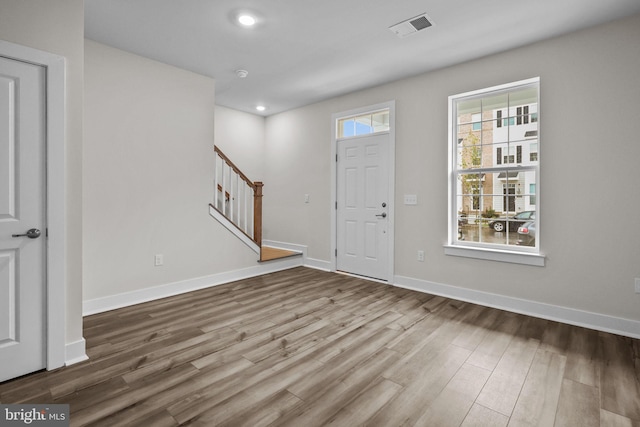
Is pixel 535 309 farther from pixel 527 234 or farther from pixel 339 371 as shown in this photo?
pixel 339 371

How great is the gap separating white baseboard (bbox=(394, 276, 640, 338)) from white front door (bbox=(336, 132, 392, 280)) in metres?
0.63

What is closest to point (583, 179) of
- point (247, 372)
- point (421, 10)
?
point (421, 10)

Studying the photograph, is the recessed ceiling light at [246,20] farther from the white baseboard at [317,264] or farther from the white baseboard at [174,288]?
the white baseboard at [317,264]

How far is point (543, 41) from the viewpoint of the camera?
10.5 ft

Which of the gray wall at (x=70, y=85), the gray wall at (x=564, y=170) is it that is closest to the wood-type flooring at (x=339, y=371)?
the gray wall at (x=564, y=170)

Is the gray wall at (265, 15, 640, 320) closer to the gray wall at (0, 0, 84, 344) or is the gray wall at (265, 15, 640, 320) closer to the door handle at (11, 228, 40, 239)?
the gray wall at (0, 0, 84, 344)

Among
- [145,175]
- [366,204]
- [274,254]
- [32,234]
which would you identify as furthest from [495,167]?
[32,234]

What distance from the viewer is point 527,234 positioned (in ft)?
11.3

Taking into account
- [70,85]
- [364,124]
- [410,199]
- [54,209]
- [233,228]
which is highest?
[364,124]

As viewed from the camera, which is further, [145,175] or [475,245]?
[475,245]

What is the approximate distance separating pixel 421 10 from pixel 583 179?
2.15m

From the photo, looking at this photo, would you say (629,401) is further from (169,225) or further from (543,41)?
(169,225)

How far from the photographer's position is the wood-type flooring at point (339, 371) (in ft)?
5.82

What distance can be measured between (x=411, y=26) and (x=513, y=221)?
2.27 metres
